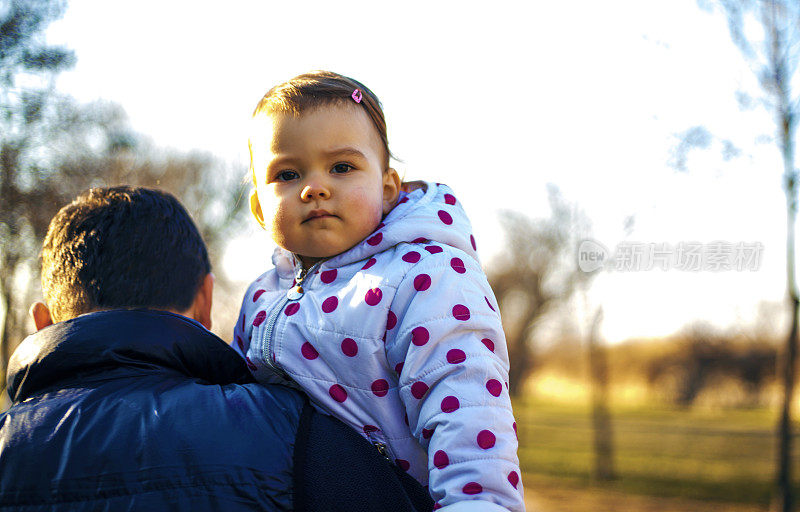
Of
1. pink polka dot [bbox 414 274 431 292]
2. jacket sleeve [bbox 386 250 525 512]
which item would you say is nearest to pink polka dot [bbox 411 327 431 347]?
jacket sleeve [bbox 386 250 525 512]

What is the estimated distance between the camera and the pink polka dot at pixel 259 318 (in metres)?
1.97

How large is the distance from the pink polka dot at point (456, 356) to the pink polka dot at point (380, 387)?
0.21 m

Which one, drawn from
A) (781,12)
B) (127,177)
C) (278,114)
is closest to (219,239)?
(127,177)

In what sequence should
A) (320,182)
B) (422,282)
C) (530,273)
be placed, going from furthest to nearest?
(530,273)
(320,182)
(422,282)

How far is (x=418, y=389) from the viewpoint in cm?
158

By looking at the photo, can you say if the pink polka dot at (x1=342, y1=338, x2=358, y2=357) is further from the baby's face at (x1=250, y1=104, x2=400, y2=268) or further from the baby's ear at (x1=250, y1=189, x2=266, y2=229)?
the baby's ear at (x1=250, y1=189, x2=266, y2=229)

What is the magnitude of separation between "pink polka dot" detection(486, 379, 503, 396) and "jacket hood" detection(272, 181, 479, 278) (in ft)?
1.47

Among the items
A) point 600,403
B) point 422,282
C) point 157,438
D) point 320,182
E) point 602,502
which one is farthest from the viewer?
point 600,403

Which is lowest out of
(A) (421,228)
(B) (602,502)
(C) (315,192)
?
(B) (602,502)

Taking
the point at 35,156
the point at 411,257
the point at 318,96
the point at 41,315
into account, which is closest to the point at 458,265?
the point at 411,257

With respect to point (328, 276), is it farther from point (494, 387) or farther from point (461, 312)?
point (494, 387)

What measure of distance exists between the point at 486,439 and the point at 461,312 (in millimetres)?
300

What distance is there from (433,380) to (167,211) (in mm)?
870

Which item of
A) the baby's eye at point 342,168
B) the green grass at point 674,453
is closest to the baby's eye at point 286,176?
the baby's eye at point 342,168
